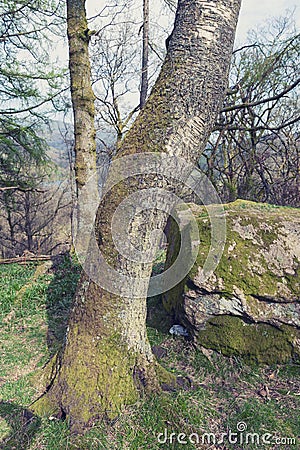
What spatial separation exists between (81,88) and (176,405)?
4914 millimetres

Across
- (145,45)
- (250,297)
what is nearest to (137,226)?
(250,297)

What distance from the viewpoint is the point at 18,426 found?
2295mm

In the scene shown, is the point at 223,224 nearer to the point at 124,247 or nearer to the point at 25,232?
the point at 124,247

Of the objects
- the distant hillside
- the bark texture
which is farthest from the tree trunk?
the distant hillside

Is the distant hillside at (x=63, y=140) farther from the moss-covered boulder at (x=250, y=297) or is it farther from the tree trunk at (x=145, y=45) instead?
the moss-covered boulder at (x=250, y=297)

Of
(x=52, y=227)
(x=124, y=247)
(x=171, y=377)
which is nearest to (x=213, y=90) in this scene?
(x=124, y=247)

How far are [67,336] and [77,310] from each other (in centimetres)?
23

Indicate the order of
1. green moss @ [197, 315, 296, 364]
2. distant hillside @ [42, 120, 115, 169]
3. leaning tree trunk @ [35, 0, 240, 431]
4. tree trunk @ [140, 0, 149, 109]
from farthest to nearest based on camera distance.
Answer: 1. distant hillside @ [42, 120, 115, 169]
2. tree trunk @ [140, 0, 149, 109]
3. green moss @ [197, 315, 296, 364]
4. leaning tree trunk @ [35, 0, 240, 431]

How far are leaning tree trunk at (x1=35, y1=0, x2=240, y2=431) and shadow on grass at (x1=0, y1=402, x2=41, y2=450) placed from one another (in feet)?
0.39

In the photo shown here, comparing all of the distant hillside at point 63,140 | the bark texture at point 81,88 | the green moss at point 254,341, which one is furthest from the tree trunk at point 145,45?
the green moss at point 254,341

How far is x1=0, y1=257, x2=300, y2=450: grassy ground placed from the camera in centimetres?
216

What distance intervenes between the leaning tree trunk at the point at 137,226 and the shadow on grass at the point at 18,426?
0.39ft

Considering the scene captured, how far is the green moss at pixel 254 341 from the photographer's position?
310 cm

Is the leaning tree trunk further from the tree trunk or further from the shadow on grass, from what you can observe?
the tree trunk
